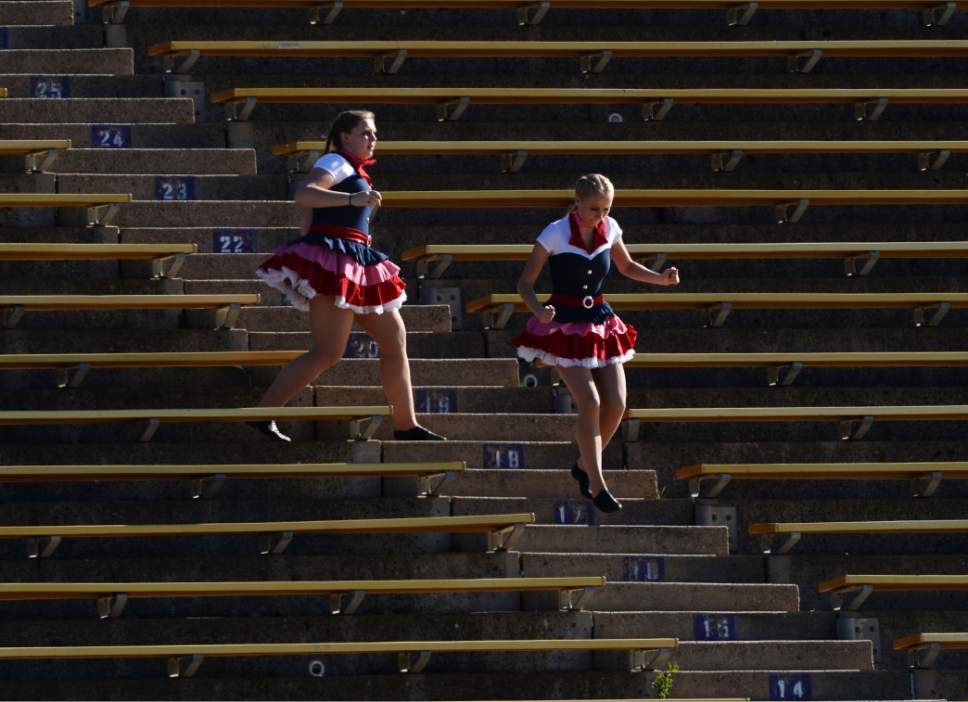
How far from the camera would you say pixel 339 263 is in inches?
364

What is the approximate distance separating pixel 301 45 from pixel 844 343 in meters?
2.80

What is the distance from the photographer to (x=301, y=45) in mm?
11352

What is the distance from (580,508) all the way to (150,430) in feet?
5.36

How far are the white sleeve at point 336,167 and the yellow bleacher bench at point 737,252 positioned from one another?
109 centimetres

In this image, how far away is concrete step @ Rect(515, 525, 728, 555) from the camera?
9.25m

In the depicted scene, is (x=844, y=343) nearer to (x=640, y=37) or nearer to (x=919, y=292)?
(x=919, y=292)

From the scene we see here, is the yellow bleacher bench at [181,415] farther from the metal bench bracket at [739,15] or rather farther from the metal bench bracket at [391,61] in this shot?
the metal bench bracket at [739,15]

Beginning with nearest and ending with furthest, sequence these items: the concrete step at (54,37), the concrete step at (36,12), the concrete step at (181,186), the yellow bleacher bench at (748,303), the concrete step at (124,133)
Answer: the yellow bleacher bench at (748,303) → the concrete step at (181,186) → the concrete step at (124,133) → the concrete step at (54,37) → the concrete step at (36,12)

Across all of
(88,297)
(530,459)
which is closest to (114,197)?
(88,297)

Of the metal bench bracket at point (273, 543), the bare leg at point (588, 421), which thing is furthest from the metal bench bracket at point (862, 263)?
the metal bench bracket at point (273, 543)

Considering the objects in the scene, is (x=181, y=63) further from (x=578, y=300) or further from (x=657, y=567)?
(x=657, y=567)

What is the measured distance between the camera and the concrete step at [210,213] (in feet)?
34.3

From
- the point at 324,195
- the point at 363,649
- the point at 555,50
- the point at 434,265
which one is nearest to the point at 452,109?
Answer: the point at 555,50

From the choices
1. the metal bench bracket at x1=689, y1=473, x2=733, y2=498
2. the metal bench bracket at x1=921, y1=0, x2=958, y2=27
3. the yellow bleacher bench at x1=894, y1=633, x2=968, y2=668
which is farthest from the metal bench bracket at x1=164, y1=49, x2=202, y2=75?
the yellow bleacher bench at x1=894, y1=633, x2=968, y2=668
